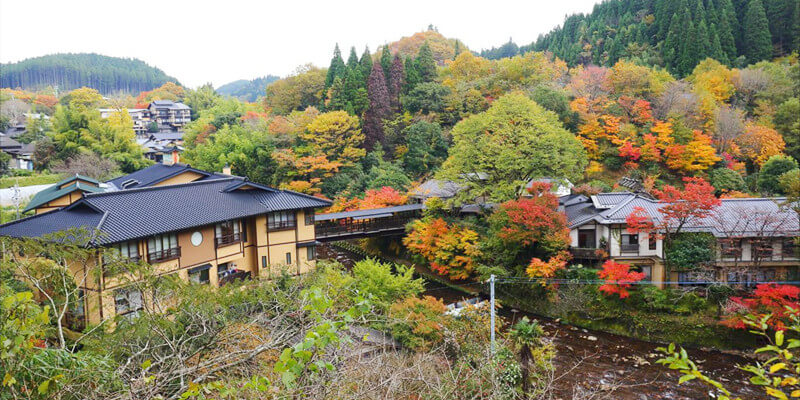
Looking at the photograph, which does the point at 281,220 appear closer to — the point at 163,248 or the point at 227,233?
the point at 227,233

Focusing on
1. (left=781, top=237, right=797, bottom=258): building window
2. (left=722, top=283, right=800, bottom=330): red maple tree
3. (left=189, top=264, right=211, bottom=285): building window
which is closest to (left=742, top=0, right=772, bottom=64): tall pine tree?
(left=781, top=237, right=797, bottom=258): building window

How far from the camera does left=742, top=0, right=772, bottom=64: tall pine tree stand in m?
37.5

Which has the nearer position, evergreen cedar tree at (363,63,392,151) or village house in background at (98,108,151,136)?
evergreen cedar tree at (363,63,392,151)

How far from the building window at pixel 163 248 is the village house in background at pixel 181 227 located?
0.03 metres

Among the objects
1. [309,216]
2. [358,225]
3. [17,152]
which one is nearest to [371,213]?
[358,225]

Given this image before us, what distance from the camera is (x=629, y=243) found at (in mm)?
19453

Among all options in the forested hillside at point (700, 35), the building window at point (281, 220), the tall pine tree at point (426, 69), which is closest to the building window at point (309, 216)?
the building window at point (281, 220)

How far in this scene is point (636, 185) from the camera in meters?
25.2

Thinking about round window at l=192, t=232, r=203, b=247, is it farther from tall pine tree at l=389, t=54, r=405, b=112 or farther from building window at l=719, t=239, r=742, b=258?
tall pine tree at l=389, t=54, r=405, b=112

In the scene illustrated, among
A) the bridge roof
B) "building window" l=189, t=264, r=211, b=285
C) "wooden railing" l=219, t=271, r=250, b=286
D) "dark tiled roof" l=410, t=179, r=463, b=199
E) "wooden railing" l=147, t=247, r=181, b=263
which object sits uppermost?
"dark tiled roof" l=410, t=179, r=463, b=199

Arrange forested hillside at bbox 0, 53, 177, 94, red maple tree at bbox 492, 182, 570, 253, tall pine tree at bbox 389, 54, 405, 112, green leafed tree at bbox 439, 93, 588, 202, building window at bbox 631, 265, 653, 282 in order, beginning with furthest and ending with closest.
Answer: forested hillside at bbox 0, 53, 177, 94
tall pine tree at bbox 389, 54, 405, 112
green leafed tree at bbox 439, 93, 588, 202
building window at bbox 631, 265, 653, 282
red maple tree at bbox 492, 182, 570, 253

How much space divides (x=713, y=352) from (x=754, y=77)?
24.8m

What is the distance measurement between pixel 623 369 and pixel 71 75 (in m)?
127

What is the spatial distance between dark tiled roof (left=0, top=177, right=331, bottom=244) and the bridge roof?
3981 millimetres
